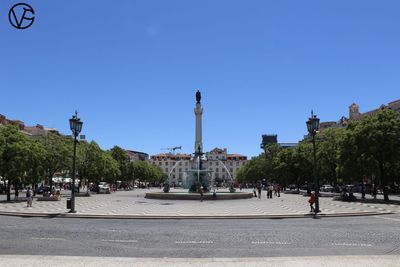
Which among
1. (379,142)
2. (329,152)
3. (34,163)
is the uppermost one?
(329,152)

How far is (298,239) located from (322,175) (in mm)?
66137

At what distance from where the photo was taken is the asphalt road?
1393 centimetres

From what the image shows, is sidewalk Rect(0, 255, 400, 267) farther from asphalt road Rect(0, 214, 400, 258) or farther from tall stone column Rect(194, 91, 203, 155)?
tall stone column Rect(194, 91, 203, 155)

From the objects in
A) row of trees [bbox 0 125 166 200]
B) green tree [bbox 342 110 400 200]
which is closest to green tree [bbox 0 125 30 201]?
row of trees [bbox 0 125 166 200]

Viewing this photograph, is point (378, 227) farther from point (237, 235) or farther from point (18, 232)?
point (18, 232)

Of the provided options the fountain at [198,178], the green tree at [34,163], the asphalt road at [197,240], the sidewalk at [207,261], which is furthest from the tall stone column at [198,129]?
the sidewalk at [207,261]

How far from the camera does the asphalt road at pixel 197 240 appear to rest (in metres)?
13.9

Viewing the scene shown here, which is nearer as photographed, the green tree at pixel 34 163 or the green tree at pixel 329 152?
the green tree at pixel 34 163

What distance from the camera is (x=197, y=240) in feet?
55.3

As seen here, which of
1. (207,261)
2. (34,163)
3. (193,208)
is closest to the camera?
(207,261)

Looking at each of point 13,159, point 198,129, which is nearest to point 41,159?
point 13,159

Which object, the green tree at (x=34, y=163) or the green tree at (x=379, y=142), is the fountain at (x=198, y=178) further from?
the green tree at (x=379, y=142)

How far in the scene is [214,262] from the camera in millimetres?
11758

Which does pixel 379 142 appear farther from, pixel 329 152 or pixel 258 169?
pixel 258 169
